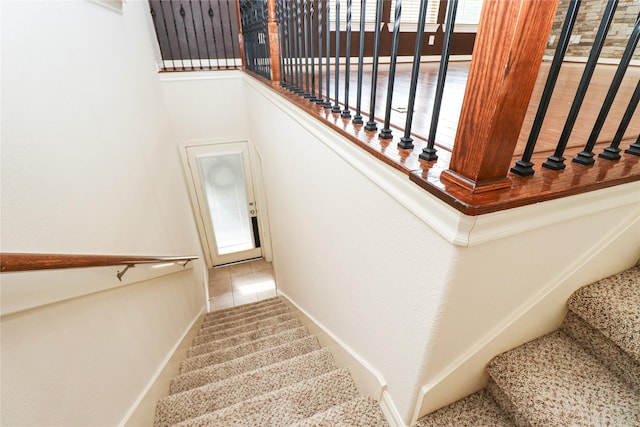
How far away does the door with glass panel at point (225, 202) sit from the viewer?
465cm

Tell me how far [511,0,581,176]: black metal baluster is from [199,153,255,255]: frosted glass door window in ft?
14.6

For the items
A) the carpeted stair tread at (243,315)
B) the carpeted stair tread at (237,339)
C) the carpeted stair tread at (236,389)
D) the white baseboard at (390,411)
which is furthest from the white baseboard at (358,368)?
the carpeted stair tread at (243,315)

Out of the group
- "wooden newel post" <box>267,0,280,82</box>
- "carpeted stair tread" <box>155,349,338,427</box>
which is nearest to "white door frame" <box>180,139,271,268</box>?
"wooden newel post" <box>267,0,280,82</box>

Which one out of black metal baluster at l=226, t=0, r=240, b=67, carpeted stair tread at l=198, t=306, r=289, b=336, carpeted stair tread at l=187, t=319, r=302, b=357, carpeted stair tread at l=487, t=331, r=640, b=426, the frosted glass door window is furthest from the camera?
the frosted glass door window

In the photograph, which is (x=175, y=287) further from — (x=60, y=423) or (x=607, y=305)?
(x=607, y=305)

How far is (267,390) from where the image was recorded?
170 cm

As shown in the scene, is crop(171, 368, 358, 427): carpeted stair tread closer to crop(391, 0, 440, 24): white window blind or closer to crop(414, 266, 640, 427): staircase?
crop(414, 266, 640, 427): staircase

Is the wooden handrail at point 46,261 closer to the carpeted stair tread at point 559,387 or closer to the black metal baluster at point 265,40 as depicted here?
the carpeted stair tread at point 559,387

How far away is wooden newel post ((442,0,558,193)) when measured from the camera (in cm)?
54

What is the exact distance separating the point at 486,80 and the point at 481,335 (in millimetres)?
782

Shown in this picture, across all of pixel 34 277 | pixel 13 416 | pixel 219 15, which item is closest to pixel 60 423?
pixel 13 416

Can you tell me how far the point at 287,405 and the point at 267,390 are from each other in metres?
0.33

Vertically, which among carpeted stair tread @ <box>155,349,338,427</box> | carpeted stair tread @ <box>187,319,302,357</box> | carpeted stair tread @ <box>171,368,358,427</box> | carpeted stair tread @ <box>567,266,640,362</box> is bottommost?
carpeted stair tread @ <box>187,319,302,357</box>

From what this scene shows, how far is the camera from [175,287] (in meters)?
2.83
